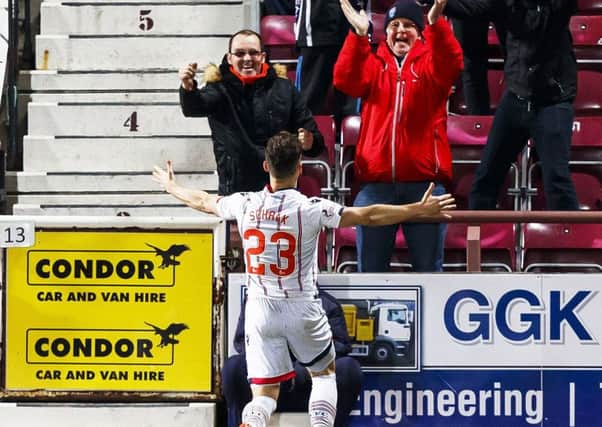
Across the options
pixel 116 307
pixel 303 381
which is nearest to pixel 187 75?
pixel 116 307

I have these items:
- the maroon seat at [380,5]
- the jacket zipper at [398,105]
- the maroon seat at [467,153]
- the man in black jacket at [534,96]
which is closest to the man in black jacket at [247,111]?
the jacket zipper at [398,105]

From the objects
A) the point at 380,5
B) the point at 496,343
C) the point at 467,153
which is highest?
the point at 380,5

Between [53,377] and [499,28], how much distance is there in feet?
12.6

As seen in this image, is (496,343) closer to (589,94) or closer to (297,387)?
(297,387)

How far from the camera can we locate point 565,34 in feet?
29.2

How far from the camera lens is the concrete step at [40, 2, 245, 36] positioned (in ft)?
34.1

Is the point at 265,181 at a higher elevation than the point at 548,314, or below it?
higher

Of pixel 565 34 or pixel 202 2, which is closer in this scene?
pixel 565 34

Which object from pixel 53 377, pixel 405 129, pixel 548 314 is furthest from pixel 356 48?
pixel 53 377

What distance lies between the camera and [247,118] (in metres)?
8.18

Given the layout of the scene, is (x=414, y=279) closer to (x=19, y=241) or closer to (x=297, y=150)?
(x=297, y=150)

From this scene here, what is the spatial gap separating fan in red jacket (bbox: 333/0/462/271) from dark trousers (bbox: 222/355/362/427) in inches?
32.1

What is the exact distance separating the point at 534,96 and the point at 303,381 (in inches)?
104

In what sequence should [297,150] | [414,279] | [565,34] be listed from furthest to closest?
1. [565,34]
2. [414,279]
3. [297,150]
